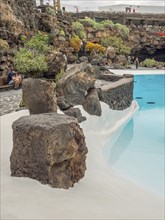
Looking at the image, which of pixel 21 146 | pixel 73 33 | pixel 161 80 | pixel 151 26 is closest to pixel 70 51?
pixel 73 33

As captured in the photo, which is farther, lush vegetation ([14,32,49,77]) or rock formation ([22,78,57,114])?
lush vegetation ([14,32,49,77])

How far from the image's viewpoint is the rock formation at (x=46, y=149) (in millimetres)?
5730

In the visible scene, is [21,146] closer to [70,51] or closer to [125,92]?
[125,92]

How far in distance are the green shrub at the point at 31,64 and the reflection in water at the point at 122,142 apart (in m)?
5.31

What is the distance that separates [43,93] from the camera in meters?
9.05

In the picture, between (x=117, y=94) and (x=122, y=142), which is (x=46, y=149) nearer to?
(x=122, y=142)

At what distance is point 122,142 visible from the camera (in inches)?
475

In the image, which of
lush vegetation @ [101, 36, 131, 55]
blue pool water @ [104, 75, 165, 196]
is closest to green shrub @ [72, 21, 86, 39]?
lush vegetation @ [101, 36, 131, 55]

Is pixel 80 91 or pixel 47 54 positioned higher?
pixel 47 54

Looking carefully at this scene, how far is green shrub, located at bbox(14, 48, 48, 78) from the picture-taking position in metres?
16.3

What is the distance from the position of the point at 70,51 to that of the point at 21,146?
29.2 metres

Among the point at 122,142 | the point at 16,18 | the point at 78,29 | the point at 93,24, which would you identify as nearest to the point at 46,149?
the point at 122,142

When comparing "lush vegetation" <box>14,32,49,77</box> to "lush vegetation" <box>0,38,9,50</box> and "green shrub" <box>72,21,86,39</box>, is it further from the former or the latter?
"green shrub" <box>72,21,86,39</box>

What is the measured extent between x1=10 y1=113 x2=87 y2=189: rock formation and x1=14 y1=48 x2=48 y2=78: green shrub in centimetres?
1036
